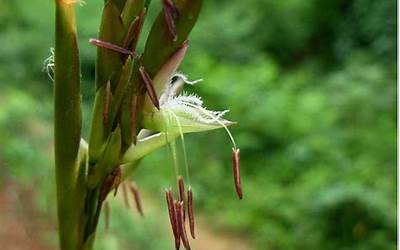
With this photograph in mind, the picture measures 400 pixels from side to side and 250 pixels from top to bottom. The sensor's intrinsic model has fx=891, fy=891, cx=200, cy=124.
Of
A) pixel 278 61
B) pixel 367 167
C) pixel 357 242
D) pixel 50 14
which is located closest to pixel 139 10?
pixel 357 242

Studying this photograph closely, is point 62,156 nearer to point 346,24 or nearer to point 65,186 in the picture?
point 65,186

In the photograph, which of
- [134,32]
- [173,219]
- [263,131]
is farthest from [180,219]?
[263,131]

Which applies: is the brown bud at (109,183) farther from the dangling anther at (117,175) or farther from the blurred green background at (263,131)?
the blurred green background at (263,131)

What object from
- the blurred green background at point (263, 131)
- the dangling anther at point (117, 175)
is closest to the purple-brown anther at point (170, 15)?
the dangling anther at point (117, 175)

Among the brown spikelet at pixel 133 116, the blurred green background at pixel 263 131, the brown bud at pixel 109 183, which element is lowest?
the brown bud at pixel 109 183

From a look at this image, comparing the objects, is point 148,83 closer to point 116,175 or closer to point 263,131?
point 116,175

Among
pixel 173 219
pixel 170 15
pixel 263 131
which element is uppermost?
pixel 263 131
